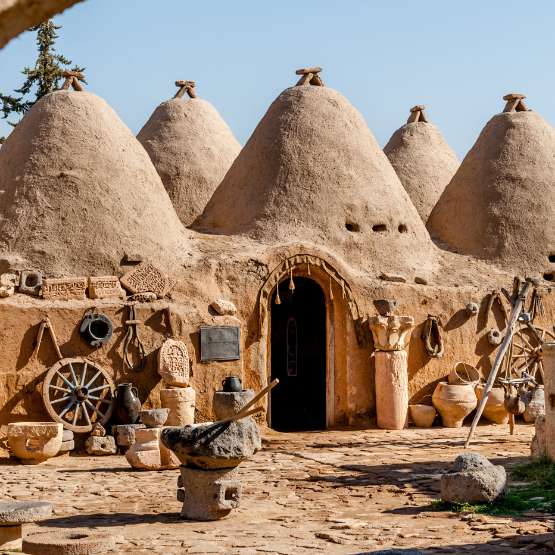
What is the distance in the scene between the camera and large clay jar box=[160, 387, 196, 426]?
40.8 ft

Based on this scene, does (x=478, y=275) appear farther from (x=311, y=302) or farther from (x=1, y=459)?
(x=1, y=459)

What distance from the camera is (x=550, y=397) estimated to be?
994 cm

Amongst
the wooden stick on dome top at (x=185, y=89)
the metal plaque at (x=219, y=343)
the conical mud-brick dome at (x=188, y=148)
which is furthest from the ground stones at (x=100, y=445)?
the wooden stick on dome top at (x=185, y=89)

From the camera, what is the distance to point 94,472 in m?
11.1

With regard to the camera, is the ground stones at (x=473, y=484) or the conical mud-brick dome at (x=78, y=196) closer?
the ground stones at (x=473, y=484)

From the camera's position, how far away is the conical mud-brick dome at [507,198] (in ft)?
58.6

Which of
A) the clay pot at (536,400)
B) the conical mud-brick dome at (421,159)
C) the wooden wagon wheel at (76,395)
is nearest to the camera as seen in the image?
the wooden wagon wheel at (76,395)

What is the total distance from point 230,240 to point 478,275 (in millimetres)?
4747

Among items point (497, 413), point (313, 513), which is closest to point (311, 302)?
point (497, 413)

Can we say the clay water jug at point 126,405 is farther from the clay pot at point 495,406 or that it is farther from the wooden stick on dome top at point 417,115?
the wooden stick on dome top at point 417,115

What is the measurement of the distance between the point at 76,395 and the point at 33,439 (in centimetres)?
118

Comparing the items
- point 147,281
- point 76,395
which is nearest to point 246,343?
point 147,281

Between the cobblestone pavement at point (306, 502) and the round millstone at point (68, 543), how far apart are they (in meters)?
0.20

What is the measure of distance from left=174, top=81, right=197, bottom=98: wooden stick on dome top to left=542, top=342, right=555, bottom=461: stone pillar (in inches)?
526
